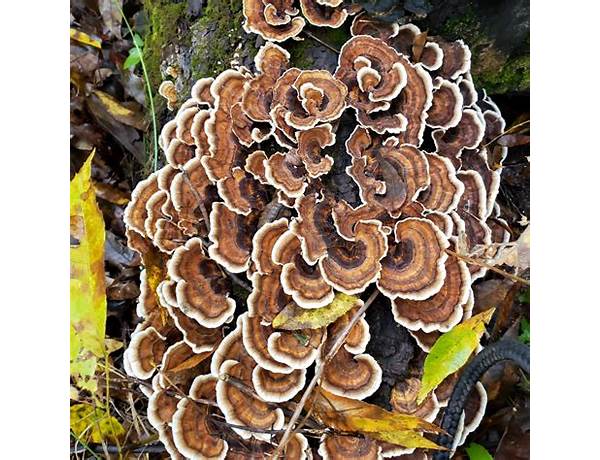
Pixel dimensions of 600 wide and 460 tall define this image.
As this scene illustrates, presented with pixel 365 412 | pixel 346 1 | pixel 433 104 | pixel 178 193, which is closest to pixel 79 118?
pixel 178 193

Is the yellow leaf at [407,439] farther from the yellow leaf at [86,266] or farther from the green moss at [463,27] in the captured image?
the green moss at [463,27]

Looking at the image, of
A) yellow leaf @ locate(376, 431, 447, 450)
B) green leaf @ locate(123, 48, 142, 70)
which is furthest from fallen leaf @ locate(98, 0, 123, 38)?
yellow leaf @ locate(376, 431, 447, 450)

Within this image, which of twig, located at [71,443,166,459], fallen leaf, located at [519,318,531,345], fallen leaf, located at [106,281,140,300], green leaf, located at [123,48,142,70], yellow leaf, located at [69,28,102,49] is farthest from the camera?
yellow leaf, located at [69,28,102,49]

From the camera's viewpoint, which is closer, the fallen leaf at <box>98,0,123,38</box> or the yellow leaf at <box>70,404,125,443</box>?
the yellow leaf at <box>70,404,125,443</box>

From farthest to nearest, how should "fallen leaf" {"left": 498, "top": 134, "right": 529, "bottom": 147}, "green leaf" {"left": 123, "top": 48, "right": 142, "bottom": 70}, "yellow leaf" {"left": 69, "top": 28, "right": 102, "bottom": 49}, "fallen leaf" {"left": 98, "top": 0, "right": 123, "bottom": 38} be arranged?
"fallen leaf" {"left": 98, "top": 0, "right": 123, "bottom": 38}, "yellow leaf" {"left": 69, "top": 28, "right": 102, "bottom": 49}, "green leaf" {"left": 123, "top": 48, "right": 142, "bottom": 70}, "fallen leaf" {"left": 498, "top": 134, "right": 529, "bottom": 147}

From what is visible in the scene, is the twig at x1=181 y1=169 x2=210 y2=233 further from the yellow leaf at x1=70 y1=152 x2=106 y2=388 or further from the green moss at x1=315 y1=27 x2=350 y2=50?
the green moss at x1=315 y1=27 x2=350 y2=50

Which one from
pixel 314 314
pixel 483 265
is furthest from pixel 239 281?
pixel 483 265
